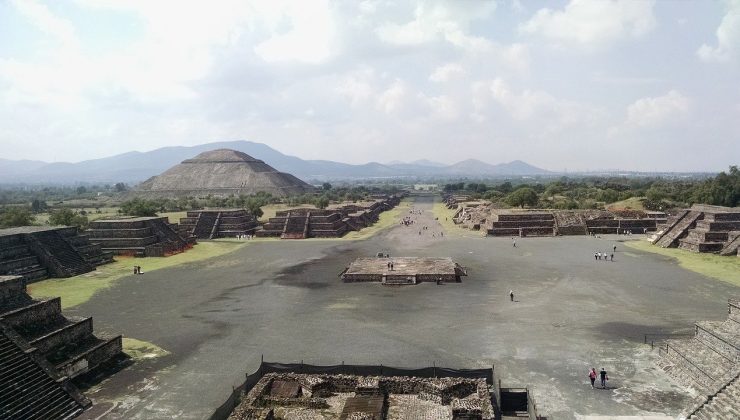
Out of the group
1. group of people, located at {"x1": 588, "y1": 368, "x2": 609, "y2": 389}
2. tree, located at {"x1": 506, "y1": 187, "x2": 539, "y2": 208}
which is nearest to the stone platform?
group of people, located at {"x1": 588, "y1": 368, "x2": 609, "y2": 389}

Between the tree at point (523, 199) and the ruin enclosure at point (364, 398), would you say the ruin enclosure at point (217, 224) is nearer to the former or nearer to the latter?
the tree at point (523, 199)

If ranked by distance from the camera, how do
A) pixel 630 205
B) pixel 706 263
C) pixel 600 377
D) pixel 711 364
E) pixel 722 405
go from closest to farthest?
pixel 722 405
pixel 711 364
pixel 600 377
pixel 706 263
pixel 630 205

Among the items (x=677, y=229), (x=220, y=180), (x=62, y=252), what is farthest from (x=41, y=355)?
(x=220, y=180)

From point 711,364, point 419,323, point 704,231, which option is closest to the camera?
point 711,364

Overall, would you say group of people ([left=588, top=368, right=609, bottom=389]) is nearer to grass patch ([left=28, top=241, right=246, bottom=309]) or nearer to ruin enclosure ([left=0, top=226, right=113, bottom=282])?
grass patch ([left=28, top=241, right=246, bottom=309])

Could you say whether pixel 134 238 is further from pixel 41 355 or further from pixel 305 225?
pixel 41 355

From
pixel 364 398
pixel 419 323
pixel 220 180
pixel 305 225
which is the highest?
pixel 220 180

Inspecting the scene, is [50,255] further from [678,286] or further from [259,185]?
[259,185]

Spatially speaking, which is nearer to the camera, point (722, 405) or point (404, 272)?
point (722, 405)
